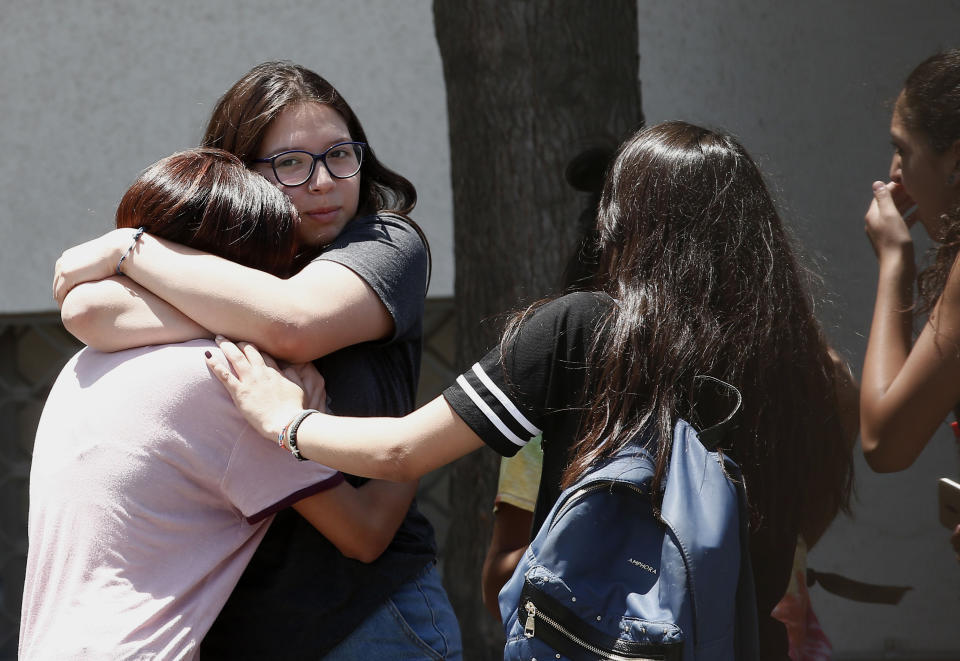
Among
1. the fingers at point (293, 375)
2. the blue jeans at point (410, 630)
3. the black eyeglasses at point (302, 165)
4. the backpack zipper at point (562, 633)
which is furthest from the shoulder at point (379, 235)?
the backpack zipper at point (562, 633)

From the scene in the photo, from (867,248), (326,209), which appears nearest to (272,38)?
(867,248)

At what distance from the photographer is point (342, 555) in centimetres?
176

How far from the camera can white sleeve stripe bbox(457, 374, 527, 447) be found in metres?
1.56

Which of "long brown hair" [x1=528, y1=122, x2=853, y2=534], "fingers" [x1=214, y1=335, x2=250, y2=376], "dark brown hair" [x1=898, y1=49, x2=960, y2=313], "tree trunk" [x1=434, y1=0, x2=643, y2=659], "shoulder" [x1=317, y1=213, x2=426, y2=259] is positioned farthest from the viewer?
"tree trunk" [x1=434, y1=0, x2=643, y2=659]

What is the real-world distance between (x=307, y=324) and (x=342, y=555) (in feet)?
1.31

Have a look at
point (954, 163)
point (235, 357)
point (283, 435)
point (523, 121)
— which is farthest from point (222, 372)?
point (523, 121)

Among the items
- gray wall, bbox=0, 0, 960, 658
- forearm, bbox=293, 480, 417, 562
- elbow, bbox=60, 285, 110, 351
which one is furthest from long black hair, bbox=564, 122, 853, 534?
gray wall, bbox=0, 0, 960, 658

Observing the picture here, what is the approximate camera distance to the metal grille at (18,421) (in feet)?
18.6

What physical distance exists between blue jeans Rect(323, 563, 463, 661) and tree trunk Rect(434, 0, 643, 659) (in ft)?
5.32

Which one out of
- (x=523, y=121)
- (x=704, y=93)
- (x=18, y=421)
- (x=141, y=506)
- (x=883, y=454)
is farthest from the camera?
(x=18, y=421)

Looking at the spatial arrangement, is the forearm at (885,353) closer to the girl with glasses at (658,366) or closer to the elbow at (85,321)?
the girl with glasses at (658,366)

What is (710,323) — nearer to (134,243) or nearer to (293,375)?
(293,375)

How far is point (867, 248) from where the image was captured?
16.6ft

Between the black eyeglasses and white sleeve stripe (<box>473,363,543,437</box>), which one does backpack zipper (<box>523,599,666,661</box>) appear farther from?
the black eyeglasses
